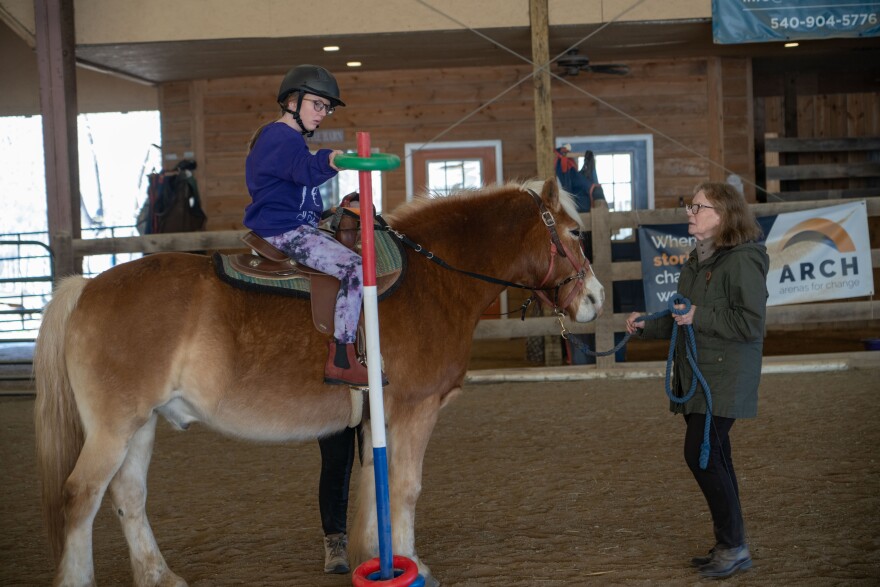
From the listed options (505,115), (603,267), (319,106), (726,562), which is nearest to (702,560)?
(726,562)

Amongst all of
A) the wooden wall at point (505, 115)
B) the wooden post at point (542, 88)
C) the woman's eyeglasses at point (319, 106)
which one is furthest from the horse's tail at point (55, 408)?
the wooden wall at point (505, 115)

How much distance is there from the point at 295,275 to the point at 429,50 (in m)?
8.11

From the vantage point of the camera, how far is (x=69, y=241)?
8492 millimetres

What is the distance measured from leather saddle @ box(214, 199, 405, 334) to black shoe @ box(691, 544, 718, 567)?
68.5 inches

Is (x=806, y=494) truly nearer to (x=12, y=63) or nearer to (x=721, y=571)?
(x=721, y=571)

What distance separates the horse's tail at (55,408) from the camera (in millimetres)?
3510

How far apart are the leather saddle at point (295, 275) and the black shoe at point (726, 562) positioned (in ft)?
5.75

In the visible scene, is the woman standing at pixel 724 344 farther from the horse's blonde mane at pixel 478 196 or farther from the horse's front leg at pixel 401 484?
the horse's front leg at pixel 401 484

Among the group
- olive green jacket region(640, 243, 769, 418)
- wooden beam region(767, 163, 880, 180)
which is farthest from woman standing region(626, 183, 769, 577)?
wooden beam region(767, 163, 880, 180)

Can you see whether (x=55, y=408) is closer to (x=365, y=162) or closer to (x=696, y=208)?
(x=365, y=162)

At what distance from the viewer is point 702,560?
366cm

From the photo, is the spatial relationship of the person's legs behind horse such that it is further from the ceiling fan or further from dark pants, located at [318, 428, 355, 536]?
the ceiling fan

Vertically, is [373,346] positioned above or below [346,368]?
above

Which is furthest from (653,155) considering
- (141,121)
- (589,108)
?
(141,121)
